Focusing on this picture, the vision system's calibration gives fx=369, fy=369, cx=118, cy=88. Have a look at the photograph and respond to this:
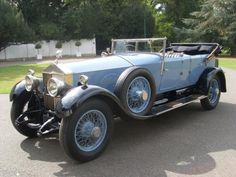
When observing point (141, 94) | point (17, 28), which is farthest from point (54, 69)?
point (17, 28)

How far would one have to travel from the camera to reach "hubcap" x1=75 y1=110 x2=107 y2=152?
205 inches

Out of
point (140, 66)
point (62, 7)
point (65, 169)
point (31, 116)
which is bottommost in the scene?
point (65, 169)

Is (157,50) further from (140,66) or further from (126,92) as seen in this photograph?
(126,92)

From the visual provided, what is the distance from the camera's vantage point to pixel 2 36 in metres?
31.3

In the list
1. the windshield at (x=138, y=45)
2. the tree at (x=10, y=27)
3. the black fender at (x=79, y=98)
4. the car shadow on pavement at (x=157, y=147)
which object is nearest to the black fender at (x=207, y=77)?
the car shadow on pavement at (x=157, y=147)

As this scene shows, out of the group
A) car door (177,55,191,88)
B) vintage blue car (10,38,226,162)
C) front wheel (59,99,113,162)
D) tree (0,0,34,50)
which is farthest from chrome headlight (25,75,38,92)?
tree (0,0,34,50)

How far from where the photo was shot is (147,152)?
5.52 m

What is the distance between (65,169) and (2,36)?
1118 inches

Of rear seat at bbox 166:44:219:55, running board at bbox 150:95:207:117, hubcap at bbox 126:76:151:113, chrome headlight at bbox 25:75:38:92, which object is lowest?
running board at bbox 150:95:207:117

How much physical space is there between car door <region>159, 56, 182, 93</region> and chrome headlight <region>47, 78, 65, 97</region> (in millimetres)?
2344

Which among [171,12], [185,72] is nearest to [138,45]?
[185,72]

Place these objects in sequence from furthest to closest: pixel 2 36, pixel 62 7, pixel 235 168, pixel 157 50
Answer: pixel 62 7
pixel 2 36
pixel 157 50
pixel 235 168

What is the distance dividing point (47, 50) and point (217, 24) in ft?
56.3

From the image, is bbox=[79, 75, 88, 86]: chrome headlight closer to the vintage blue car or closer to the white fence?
the vintage blue car
